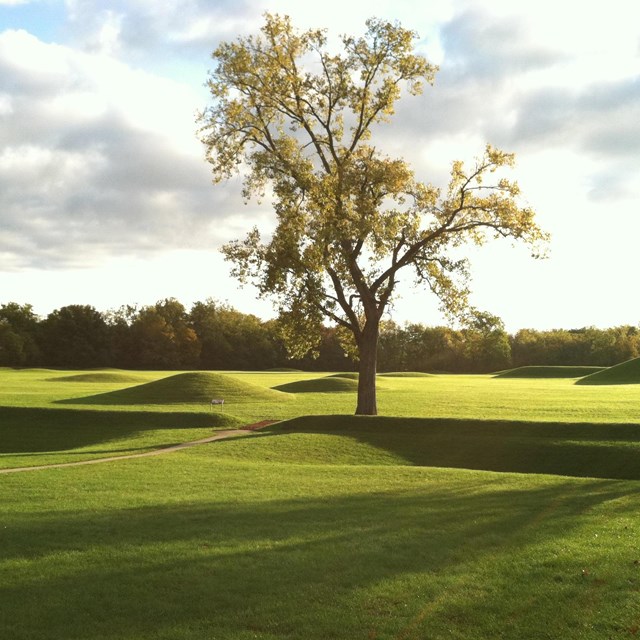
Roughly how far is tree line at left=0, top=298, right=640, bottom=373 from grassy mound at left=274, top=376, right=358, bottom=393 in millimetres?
44757

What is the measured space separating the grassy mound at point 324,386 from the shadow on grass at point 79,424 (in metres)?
20.9

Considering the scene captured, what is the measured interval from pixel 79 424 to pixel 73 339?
79648 mm

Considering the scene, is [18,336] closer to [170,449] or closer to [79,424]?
[79,424]

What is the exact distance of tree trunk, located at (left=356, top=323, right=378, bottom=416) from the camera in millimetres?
32688

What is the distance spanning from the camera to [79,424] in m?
33.9

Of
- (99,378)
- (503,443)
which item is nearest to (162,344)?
(99,378)

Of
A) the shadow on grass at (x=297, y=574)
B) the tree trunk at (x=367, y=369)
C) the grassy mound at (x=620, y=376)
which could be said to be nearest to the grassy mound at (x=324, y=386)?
the tree trunk at (x=367, y=369)

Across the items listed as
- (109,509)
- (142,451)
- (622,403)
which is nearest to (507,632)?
(109,509)

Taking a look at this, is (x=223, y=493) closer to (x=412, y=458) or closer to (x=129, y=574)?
(x=129, y=574)

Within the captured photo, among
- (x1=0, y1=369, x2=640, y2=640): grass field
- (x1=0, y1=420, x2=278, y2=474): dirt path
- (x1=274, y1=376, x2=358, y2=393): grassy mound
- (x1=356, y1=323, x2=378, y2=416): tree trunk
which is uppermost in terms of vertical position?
(x1=356, y1=323, x2=378, y2=416): tree trunk

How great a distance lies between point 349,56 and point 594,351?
3692 inches

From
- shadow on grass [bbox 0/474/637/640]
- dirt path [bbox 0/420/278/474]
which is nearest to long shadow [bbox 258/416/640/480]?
dirt path [bbox 0/420/278/474]

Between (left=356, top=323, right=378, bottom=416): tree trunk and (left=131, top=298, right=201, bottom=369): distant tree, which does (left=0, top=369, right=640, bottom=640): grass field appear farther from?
(left=131, top=298, right=201, bottom=369): distant tree

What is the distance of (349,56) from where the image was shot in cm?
3228
